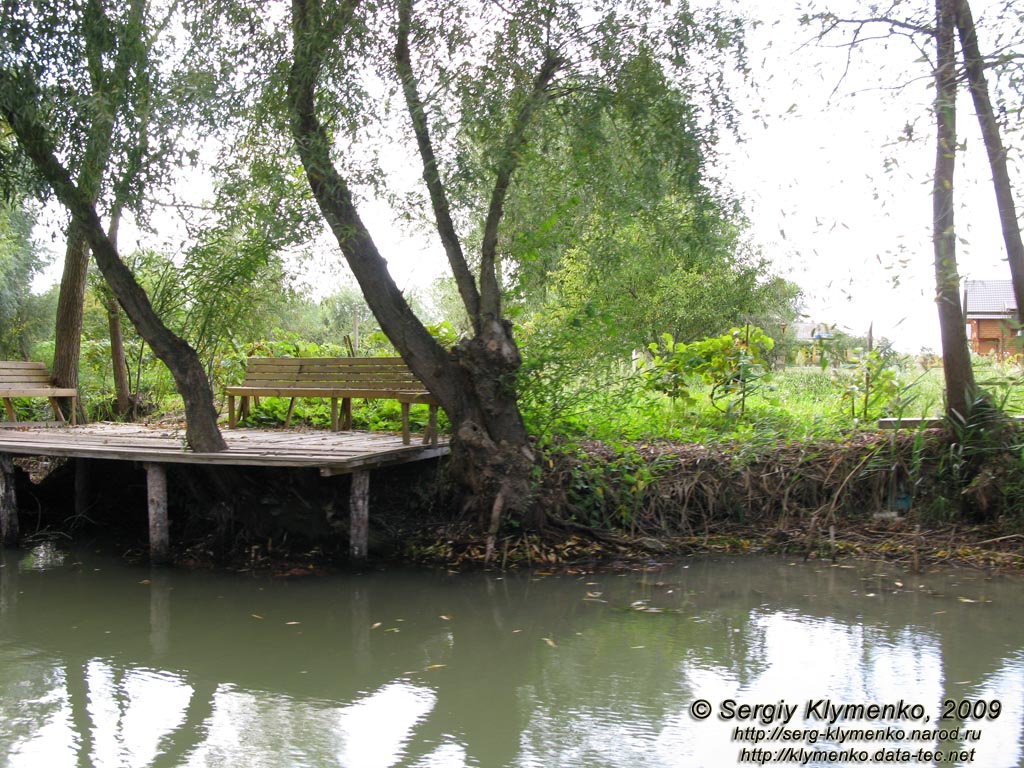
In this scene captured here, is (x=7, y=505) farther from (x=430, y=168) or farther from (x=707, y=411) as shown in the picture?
(x=707, y=411)

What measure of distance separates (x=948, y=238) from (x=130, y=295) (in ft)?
22.3

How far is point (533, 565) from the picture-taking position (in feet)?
26.7

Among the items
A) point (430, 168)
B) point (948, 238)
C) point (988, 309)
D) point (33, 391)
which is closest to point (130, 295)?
point (430, 168)

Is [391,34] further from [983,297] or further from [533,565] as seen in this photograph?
[983,297]

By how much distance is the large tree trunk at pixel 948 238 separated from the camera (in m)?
7.05

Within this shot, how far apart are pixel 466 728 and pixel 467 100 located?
5339 millimetres

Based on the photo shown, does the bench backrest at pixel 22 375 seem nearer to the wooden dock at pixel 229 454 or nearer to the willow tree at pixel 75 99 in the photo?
the wooden dock at pixel 229 454

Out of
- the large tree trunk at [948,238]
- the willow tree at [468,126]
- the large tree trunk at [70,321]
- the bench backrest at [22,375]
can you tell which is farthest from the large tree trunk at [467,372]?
the large tree trunk at [70,321]

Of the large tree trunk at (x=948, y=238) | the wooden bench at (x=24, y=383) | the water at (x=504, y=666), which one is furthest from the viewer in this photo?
the wooden bench at (x=24, y=383)

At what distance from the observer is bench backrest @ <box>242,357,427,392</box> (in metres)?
9.52

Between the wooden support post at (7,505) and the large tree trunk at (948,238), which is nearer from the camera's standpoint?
the large tree trunk at (948,238)

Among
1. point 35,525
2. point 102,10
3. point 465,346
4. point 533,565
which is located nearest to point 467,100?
point 465,346

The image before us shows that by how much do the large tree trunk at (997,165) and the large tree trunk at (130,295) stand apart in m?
7.06

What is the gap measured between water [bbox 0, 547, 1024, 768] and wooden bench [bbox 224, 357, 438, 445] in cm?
190
